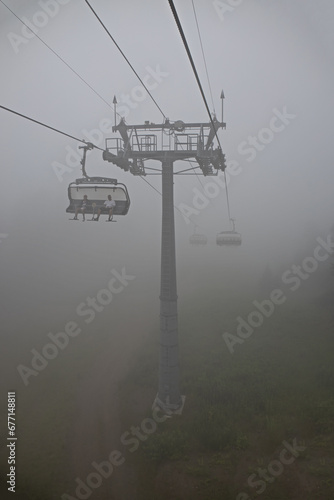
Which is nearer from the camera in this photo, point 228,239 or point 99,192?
point 99,192

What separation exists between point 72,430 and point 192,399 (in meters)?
4.39

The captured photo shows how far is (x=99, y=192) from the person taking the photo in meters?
9.41

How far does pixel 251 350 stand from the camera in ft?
54.1

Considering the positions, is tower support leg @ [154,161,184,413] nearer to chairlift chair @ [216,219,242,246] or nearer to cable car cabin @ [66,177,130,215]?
cable car cabin @ [66,177,130,215]

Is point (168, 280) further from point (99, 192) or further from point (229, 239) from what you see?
point (229, 239)

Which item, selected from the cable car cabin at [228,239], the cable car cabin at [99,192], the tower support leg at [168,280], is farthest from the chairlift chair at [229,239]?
the cable car cabin at [99,192]

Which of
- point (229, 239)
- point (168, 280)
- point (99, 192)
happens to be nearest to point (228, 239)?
point (229, 239)

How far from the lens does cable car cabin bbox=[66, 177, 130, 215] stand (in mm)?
9312

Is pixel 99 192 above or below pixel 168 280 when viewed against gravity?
above

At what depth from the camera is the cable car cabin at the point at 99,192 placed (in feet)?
30.6

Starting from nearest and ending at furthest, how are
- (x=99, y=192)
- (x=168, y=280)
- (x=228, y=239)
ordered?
(x=99, y=192), (x=168, y=280), (x=228, y=239)

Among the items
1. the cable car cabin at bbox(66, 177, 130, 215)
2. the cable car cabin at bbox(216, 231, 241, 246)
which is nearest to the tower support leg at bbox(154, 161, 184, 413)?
the cable car cabin at bbox(66, 177, 130, 215)

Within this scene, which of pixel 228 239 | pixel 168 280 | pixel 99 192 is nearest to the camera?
pixel 99 192

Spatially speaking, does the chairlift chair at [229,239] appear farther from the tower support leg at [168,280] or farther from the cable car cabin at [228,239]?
the tower support leg at [168,280]
